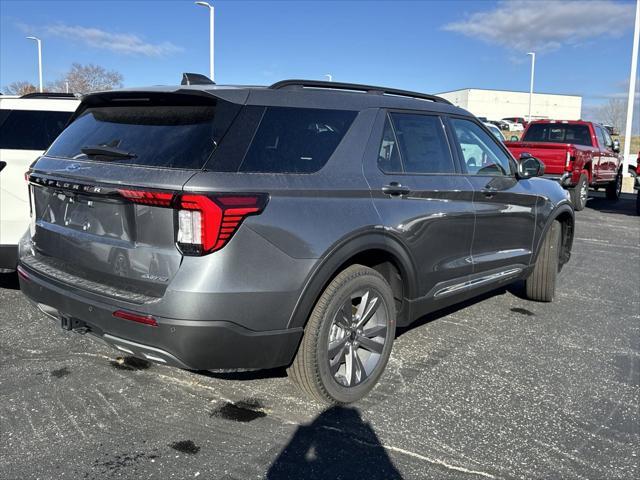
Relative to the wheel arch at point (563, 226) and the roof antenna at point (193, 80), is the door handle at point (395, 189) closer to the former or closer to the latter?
the roof antenna at point (193, 80)

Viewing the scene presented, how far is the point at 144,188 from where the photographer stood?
275 cm

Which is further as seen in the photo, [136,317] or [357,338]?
[357,338]

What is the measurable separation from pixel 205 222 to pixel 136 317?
579 mm

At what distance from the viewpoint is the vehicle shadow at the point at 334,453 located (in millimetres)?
2748

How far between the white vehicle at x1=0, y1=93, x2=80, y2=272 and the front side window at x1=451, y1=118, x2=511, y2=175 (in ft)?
11.8

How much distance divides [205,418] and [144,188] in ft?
4.44

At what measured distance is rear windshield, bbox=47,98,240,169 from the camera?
2.82 meters

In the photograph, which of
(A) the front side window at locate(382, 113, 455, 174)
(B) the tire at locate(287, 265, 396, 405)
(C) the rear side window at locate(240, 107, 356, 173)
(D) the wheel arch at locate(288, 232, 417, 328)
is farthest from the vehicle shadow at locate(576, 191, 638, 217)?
(C) the rear side window at locate(240, 107, 356, 173)

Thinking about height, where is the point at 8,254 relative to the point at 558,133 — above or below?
below

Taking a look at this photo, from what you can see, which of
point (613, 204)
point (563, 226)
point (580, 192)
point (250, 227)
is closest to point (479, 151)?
point (563, 226)

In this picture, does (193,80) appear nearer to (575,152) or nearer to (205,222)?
(205,222)

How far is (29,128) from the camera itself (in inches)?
205

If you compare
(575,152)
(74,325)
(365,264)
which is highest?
(575,152)

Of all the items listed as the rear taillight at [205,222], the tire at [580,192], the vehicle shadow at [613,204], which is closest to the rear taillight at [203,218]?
the rear taillight at [205,222]
